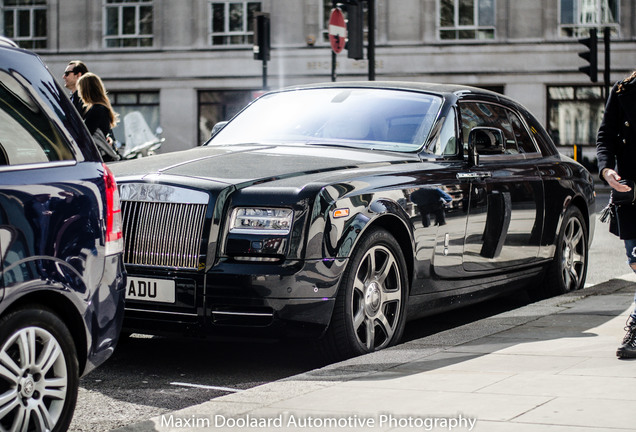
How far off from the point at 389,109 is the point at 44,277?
3793 mm

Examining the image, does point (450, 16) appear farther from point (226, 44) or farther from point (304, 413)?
point (304, 413)

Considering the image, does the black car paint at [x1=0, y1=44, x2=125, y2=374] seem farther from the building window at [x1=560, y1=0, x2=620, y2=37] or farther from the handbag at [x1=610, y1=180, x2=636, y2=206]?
the building window at [x1=560, y1=0, x2=620, y2=37]

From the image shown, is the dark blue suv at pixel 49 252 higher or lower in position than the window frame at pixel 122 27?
Result: lower

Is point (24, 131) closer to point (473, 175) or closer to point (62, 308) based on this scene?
point (62, 308)

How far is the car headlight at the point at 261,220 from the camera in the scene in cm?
571

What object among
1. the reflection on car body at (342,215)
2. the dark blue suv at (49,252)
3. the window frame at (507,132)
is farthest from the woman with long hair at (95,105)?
the dark blue suv at (49,252)

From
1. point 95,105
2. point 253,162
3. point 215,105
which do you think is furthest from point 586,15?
point 253,162

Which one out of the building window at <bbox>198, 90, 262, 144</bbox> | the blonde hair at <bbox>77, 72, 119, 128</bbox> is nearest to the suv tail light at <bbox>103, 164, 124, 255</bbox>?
the blonde hair at <bbox>77, 72, 119, 128</bbox>

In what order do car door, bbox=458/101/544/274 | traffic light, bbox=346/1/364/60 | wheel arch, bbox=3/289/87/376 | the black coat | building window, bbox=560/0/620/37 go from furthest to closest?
A: building window, bbox=560/0/620/37, traffic light, bbox=346/1/364/60, car door, bbox=458/101/544/274, the black coat, wheel arch, bbox=3/289/87/376

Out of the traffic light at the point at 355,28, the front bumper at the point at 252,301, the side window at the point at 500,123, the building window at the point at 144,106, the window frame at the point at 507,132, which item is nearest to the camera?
the front bumper at the point at 252,301

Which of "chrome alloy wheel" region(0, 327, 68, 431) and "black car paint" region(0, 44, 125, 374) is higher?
"black car paint" region(0, 44, 125, 374)

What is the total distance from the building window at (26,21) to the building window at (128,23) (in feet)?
8.20

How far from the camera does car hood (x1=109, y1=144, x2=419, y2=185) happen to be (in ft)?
19.8

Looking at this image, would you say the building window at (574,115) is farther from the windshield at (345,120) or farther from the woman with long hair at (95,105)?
the windshield at (345,120)
